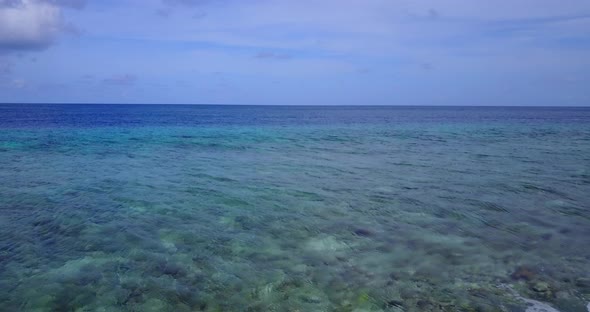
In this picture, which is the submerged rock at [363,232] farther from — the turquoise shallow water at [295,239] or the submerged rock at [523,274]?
the submerged rock at [523,274]

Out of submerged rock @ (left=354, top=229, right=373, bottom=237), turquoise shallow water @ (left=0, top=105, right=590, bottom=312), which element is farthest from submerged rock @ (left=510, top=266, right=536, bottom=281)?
submerged rock @ (left=354, top=229, right=373, bottom=237)

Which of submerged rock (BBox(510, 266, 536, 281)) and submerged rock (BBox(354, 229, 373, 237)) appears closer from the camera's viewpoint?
submerged rock (BBox(510, 266, 536, 281))

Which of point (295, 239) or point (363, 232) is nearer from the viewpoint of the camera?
point (295, 239)

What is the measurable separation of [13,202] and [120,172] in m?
7.26

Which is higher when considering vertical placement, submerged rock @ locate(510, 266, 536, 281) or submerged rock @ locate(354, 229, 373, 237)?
submerged rock @ locate(510, 266, 536, 281)

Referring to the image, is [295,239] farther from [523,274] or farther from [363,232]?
[523,274]

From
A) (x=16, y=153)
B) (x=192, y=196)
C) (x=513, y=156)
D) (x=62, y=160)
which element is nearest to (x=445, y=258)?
(x=192, y=196)

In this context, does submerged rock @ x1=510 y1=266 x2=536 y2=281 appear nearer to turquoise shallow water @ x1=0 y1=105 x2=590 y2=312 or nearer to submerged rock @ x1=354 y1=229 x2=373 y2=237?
turquoise shallow water @ x1=0 y1=105 x2=590 y2=312

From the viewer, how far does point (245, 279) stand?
28.9ft

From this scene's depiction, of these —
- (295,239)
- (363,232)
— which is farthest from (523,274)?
(295,239)

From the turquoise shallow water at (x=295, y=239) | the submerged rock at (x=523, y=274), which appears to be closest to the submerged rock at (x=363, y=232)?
the turquoise shallow water at (x=295, y=239)

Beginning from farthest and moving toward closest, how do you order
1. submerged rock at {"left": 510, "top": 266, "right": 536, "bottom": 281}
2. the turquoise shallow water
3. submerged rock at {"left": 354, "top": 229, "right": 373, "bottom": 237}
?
submerged rock at {"left": 354, "top": 229, "right": 373, "bottom": 237} → submerged rock at {"left": 510, "top": 266, "right": 536, "bottom": 281} → the turquoise shallow water

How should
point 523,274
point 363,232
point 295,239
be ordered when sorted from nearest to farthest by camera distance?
1. point 523,274
2. point 295,239
3. point 363,232

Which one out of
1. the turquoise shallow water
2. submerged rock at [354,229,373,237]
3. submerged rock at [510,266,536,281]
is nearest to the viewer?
the turquoise shallow water
